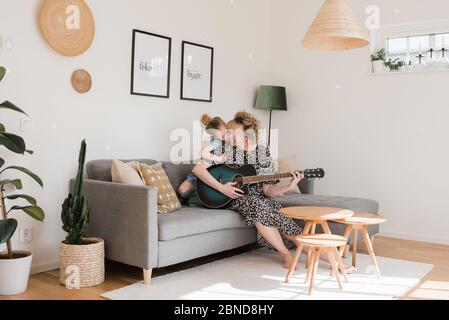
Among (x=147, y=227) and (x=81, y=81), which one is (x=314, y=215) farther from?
(x=81, y=81)

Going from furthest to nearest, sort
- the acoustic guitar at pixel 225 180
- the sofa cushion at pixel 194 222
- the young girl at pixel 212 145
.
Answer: the young girl at pixel 212 145 → the acoustic guitar at pixel 225 180 → the sofa cushion at pixel 194 222

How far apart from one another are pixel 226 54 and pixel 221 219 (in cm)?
207

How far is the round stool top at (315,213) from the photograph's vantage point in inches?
126

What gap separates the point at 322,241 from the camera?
298cm

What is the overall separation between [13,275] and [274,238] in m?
1.74

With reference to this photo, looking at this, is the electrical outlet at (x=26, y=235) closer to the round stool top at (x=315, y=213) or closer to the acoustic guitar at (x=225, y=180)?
the acoustic guitar at (x=225, y=180)

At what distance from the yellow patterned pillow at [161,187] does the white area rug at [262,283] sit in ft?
1.52

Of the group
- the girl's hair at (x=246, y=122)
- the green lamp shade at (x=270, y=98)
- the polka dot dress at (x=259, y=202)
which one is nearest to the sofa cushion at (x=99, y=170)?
the polka dot dress at (x=259, y=202)

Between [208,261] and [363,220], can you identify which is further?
[208,261]

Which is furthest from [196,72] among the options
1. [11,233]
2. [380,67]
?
[11,233]

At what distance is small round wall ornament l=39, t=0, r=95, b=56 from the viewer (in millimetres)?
3424

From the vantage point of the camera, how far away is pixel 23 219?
133 inches

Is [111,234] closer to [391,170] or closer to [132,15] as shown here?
[132,15]

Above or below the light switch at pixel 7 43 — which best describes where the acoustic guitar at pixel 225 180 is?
below
